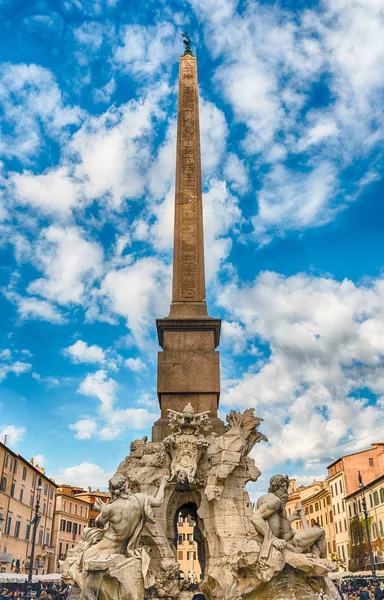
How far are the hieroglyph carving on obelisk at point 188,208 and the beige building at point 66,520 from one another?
130 feet

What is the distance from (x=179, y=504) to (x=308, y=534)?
9.90 feet

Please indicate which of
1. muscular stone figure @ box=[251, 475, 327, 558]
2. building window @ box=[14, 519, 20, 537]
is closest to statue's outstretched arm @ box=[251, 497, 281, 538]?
muscular stone figure @ box=[251, 475, 327, 558]

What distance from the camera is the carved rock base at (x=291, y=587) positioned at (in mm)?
9203

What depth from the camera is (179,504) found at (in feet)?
37.6

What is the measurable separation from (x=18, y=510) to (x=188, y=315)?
3078 cm

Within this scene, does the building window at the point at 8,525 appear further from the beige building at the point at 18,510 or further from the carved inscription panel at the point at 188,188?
the carved inscription panel at the point at 188,188

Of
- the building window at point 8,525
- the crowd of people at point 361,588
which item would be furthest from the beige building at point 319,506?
the building window at point 8,525

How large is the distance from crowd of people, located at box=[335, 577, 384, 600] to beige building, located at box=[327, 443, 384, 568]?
17.3 metres

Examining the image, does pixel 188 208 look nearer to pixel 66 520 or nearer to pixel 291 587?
pixel 291 587

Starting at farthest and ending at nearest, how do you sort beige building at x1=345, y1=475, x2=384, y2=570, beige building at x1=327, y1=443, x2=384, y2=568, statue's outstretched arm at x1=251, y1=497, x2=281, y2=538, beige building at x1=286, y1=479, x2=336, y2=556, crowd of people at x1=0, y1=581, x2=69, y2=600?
1. beige building at x1=286, y1=479, x2=336, y2=556
2. beige building at x1=327, y1=443, x2=384, y2=568
3. beige building at x1=345, y1=475, x2=384, y2=570
4. crowd of people at x1=0, y1=581, x2=69, y2=600
5. statue's outstretched arm at x1=251, y1=497, x2=281, y2=538

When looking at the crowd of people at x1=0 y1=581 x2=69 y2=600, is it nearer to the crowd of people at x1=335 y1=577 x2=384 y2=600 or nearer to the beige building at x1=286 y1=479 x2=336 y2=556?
the crowd of people at x1=335 y1=577 x2=384 y2=600

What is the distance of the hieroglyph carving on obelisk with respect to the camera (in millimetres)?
13891

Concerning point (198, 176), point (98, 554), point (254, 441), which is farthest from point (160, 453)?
point (198, 176)

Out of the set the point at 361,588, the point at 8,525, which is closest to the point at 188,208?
the point at 361,588
